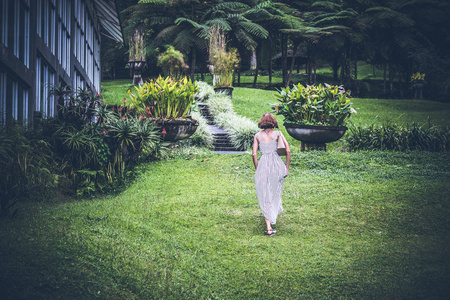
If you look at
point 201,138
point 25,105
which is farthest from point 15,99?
point 201,138

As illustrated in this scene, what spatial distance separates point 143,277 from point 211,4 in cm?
2413

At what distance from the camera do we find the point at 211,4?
25.3 metres

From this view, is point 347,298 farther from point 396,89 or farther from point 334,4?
point 396,89

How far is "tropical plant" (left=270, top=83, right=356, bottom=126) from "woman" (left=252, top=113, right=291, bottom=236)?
4.76 m

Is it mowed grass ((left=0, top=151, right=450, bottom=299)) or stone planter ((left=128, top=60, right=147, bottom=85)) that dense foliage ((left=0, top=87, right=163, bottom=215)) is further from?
stone planter ((left=128, top=60, right=147, bottom=85))

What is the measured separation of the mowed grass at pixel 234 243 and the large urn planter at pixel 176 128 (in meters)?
2.13

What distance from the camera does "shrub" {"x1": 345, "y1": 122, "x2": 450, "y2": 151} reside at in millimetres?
10359

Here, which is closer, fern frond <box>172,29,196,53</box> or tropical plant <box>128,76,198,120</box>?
tropical plant <box>128,76,198,120</box>

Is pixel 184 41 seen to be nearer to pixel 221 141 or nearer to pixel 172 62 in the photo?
pixel 172 62

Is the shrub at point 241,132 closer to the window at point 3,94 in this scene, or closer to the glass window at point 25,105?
the glass window at point 25,105

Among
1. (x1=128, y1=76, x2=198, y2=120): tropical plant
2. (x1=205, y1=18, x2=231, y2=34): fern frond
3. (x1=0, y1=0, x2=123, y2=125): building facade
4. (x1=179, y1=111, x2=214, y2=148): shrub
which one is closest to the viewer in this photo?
(x1=0, y1=0, x2=123, y2=125): building facade

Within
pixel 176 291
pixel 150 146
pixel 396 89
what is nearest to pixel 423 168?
pixel 150 146

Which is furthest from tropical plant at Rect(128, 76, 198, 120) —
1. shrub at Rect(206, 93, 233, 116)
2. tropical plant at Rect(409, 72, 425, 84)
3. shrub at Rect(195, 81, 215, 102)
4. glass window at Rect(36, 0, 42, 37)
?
tropical plant at Rect(409, 72, 425, 84)

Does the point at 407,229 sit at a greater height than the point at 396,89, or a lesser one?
lesser
